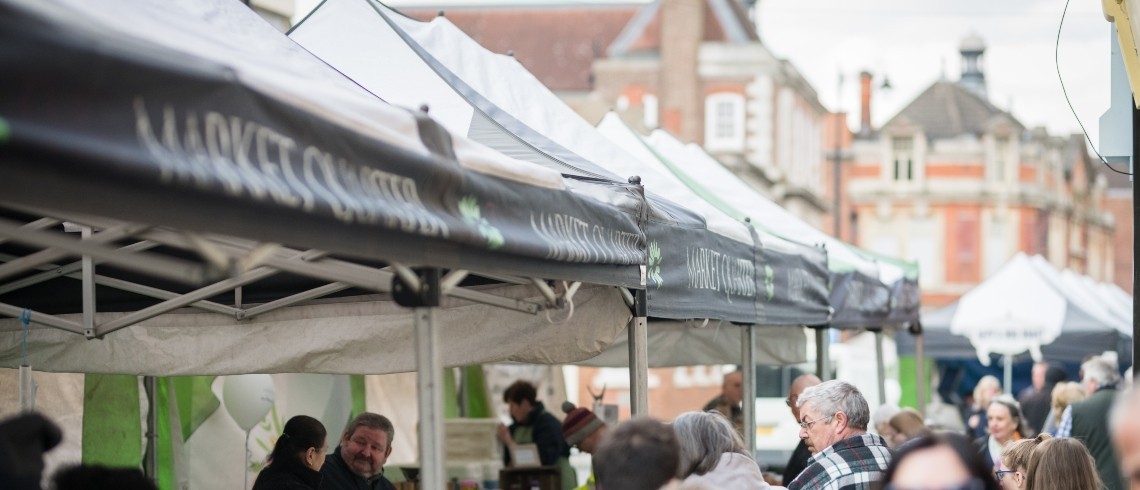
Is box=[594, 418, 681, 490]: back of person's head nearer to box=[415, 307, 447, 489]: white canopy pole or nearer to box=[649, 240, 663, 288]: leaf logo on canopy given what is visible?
box=[415, 307, 447, 489]: white canopy pole

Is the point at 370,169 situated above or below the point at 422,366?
above

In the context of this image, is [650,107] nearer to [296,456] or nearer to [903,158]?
[903,158]

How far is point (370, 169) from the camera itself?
3105 mm

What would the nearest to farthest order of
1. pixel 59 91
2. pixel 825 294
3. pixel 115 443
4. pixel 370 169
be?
pixel 59 91
pixel 370 169
pixel 115 443
pixel 825 294

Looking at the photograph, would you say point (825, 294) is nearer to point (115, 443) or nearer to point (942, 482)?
point (115, 443)

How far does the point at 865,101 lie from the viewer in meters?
75.1

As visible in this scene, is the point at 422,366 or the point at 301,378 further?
the point at 301,378

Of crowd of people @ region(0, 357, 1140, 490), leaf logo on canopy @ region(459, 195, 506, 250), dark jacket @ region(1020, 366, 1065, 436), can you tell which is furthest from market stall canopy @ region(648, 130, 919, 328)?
leaf logo on canopy @ region(459, 195, 506, 250)

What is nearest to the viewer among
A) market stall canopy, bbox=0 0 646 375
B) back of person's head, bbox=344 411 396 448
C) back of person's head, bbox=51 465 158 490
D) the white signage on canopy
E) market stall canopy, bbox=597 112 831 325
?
market stall canopy, bbox=0 0 646 375

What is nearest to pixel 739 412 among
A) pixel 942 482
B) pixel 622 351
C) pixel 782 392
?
pixel 622 351

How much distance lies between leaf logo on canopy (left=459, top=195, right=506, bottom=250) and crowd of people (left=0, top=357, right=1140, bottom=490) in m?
0.53

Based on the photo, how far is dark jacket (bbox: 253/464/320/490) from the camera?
6.18 meters

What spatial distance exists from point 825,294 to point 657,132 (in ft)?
10.8

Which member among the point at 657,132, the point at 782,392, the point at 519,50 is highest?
the point at 519,50
